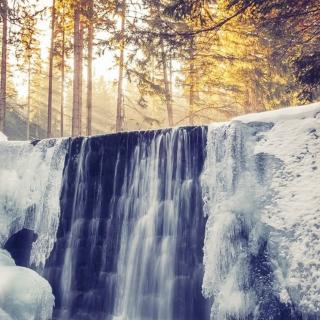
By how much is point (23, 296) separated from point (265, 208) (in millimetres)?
4514

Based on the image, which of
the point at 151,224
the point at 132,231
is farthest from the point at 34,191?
the point at 151,224

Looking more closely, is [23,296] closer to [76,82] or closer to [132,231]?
[132,231]

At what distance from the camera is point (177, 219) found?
7.66 meters

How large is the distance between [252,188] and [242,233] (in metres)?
0.78

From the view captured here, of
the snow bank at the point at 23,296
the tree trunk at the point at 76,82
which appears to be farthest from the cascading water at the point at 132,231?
the tree trunk at the point at 76,82

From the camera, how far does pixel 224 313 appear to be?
6.36 metres

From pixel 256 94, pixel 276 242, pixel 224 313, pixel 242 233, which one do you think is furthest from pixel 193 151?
pixel 256 94

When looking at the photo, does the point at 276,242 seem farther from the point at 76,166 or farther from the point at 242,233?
the point at 76,166

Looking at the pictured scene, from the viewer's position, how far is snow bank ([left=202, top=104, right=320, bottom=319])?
5965 mm

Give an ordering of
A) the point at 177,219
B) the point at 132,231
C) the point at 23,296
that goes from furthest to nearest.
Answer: the point at 132,231
the point at 177,219
the point at 23,296

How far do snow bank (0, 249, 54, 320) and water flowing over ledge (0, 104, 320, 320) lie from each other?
2.73 feet

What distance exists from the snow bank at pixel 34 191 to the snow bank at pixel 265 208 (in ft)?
12.9

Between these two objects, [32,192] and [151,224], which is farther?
[32,192]

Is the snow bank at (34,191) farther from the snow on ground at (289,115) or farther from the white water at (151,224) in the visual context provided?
the snow on ground at (289,115)
